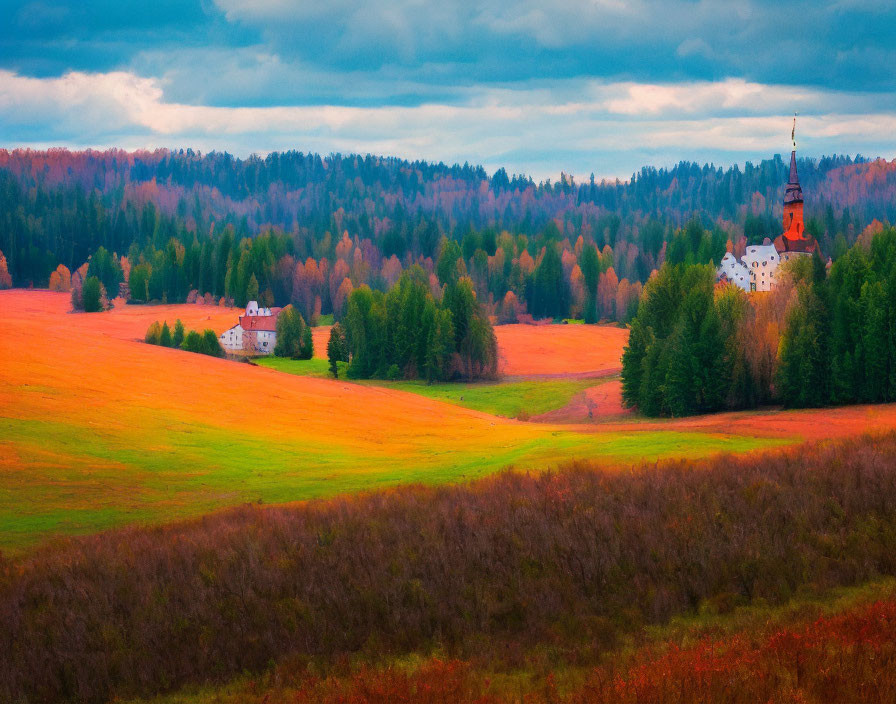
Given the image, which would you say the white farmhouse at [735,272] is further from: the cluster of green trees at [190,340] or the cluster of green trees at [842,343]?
the cluster of green trees at [190,340]

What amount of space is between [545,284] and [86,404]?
123477 mm

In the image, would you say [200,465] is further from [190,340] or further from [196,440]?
[190,340]

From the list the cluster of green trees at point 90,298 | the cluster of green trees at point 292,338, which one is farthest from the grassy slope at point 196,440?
the cluster of green trees at point 90,298

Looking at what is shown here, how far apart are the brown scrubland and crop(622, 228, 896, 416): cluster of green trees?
39.3 m

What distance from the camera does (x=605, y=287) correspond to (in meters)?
153

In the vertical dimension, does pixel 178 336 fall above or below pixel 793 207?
below

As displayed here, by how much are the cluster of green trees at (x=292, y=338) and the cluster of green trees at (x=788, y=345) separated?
50845 mm

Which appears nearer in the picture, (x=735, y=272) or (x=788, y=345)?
(x=788, y=345)

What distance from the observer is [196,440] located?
3544cm

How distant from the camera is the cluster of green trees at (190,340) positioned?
8712 cm

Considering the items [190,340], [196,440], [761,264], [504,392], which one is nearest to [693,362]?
[504,392]

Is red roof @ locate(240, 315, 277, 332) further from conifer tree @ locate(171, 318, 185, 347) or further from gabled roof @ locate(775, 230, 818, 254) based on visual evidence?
gabled roof @ locate(775, 230, 818, 254)

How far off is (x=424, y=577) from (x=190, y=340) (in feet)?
243

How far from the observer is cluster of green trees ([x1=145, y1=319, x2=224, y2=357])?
8712 cm
